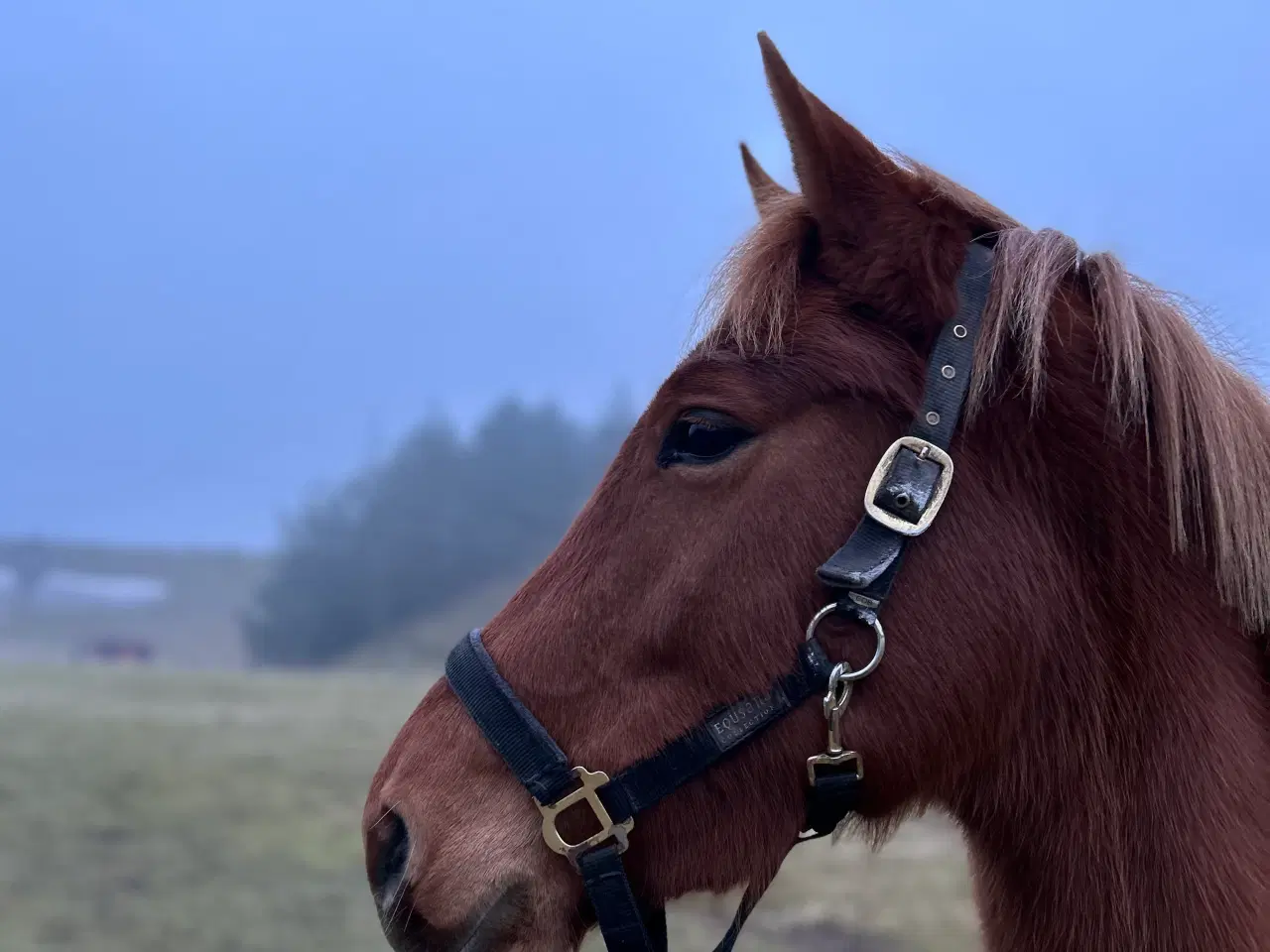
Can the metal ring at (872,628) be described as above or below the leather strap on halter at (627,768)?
above

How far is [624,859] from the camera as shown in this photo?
1.66 metres

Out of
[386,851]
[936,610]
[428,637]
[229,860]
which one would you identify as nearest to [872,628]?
[936,610]

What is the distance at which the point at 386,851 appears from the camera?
1.71 metres

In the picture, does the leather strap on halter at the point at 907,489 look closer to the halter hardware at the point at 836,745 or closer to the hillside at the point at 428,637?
the halter hardware at the point at 836,745

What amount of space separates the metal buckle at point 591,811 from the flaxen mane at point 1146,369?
793mm

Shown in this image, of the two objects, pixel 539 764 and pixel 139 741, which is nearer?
pixel 539 764

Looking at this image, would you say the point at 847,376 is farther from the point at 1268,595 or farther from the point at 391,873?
the point at 391,873

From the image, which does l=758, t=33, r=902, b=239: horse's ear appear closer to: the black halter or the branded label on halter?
the black halter

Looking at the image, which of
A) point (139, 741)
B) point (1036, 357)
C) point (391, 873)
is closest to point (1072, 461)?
point (1036, 357)

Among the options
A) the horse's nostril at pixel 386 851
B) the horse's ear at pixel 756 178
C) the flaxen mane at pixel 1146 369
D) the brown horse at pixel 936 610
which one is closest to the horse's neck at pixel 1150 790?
the brown horse at pixel 936 610

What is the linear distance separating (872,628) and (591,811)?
57 centimetres

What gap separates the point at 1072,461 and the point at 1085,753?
499mm

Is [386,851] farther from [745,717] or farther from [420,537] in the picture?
[420,537]

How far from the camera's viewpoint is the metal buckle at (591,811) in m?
1.60
